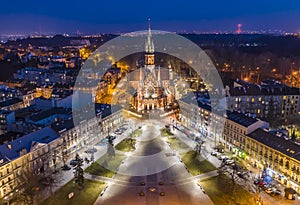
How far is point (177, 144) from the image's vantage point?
38.7 m

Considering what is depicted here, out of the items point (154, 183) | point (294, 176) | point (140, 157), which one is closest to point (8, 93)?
point (140, 157)

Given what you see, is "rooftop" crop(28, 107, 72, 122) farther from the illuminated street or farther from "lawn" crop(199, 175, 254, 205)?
"lawn" crop(199, 175, 254, 205)

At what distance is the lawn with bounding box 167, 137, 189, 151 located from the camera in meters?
37.7

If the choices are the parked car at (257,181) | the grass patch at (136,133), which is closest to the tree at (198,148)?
the parked car at (257,181)

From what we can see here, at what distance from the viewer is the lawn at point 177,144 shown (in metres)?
37.7

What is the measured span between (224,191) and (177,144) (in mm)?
12074

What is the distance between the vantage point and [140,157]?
1373 inches

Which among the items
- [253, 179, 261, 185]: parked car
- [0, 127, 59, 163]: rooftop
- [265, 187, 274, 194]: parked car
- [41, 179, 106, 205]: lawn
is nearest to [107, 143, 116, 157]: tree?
[41, 179, 106, 205]: lawn

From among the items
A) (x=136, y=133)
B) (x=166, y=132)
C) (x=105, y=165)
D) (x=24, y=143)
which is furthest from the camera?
(x=166, y=132)

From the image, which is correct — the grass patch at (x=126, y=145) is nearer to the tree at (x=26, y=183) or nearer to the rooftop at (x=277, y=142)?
the tree at (x=26, y=183)

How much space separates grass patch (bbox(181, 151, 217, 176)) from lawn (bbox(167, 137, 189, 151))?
7.15 ft

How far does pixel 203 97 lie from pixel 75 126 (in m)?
22.9

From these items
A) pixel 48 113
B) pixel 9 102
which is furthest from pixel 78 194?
pixel 9 102

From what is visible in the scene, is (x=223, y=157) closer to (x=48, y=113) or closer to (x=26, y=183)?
(x=26, y=183)
